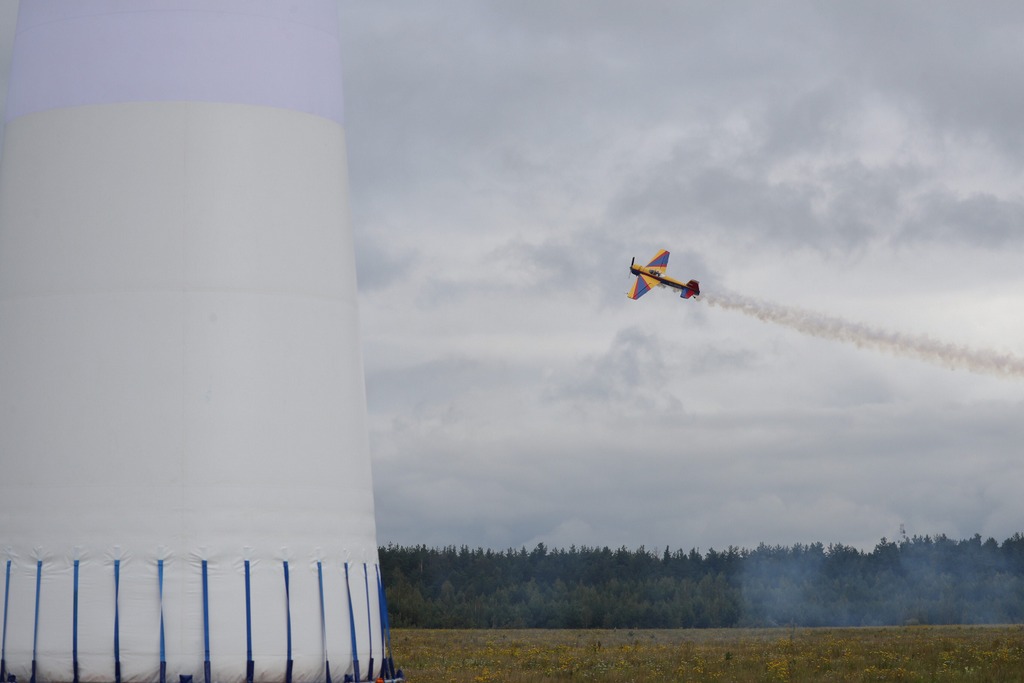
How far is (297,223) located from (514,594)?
104m

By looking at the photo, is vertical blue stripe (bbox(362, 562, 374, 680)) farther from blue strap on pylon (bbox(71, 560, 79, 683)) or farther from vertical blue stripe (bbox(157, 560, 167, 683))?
blue strap on pylon (bbox(71, 560, 79, 683))

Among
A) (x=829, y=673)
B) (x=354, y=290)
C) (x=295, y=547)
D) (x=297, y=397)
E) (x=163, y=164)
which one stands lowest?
(x=829, y=673)

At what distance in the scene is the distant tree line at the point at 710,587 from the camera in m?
107

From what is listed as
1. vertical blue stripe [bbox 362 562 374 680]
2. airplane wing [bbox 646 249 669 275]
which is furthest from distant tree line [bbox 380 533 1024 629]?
vertical blue stripe [bbox 362 562 374 680]

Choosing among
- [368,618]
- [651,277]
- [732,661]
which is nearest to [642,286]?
[651,277]

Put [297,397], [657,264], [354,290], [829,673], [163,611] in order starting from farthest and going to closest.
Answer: [657,264] < [829,673] < [354,290] < [297,397] < [163,611]

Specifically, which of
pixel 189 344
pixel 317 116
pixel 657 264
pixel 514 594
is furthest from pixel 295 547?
pixel 514 594

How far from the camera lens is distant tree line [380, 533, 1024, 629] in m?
107

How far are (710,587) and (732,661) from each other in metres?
72.5

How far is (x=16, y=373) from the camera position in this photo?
21.8m

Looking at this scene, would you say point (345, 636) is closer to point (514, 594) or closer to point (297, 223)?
point (297, 223)

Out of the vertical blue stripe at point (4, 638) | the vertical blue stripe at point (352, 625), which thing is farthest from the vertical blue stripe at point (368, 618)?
the vertical blue stripe at point (4, 638)

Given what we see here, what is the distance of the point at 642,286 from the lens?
225ft

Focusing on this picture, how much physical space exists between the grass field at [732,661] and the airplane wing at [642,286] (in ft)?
56.2
